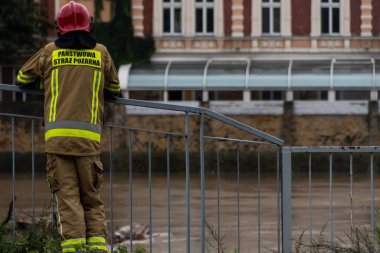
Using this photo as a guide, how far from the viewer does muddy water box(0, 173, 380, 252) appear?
16034 mm

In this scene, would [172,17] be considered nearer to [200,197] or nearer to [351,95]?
[351,95]

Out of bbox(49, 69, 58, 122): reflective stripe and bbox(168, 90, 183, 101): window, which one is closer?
bbox(49, 69, 58, 122): reflective stripe

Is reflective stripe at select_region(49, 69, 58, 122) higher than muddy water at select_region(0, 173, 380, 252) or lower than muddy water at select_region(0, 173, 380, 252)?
higher

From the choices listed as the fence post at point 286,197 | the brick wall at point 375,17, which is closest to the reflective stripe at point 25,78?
the fence post at point 286,197

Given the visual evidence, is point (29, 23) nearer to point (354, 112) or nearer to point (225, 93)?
point (225, 93)

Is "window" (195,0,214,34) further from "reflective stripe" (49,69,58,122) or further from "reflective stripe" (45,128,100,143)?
"reflective stripe" (45,128,100,143)

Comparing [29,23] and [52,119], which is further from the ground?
[29,23]

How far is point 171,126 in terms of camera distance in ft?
134

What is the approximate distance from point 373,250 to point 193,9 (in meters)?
39.6

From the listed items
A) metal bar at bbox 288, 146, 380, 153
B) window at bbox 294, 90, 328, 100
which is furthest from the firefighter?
window at bbox 294, 90, 328, 100

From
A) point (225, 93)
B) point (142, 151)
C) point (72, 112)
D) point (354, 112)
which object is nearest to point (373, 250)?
point (72, 112)

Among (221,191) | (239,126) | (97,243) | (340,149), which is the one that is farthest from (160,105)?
(221,191)

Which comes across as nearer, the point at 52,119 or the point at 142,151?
the point at 52,119

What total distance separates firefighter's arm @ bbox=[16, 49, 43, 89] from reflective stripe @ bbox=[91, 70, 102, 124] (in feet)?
1.22
